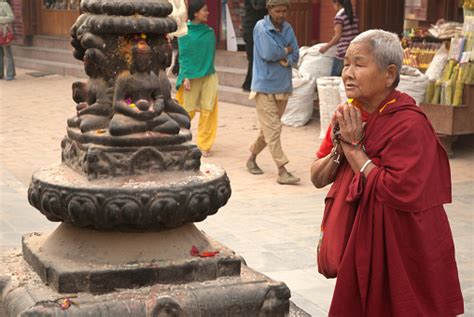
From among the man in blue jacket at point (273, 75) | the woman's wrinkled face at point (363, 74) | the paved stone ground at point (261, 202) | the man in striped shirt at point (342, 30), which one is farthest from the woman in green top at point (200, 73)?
the woman's wrinkled face at point (363, 74)

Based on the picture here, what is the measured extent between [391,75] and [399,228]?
0.60m

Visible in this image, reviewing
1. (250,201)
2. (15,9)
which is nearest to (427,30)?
(250,201)

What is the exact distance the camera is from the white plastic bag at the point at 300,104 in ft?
40.4

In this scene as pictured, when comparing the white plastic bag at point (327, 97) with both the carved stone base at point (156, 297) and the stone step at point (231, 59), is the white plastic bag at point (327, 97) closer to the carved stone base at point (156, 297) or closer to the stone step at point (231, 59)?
the stone step at point (231, 59)

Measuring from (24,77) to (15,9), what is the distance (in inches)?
155

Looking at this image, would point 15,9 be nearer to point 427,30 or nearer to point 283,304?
point 427,30

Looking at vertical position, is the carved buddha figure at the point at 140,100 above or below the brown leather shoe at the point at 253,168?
above

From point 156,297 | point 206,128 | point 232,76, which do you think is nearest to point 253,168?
point 206,128

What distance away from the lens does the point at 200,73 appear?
10477mm

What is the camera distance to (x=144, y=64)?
3.68 metres

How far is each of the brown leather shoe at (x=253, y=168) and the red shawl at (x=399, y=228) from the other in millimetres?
5855

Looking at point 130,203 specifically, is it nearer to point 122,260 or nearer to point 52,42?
point 122,260

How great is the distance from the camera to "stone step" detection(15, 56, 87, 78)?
18812 millimetres

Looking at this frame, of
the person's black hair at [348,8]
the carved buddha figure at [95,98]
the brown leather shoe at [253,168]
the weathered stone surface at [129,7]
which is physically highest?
the weathered stone surface at [129,7]
